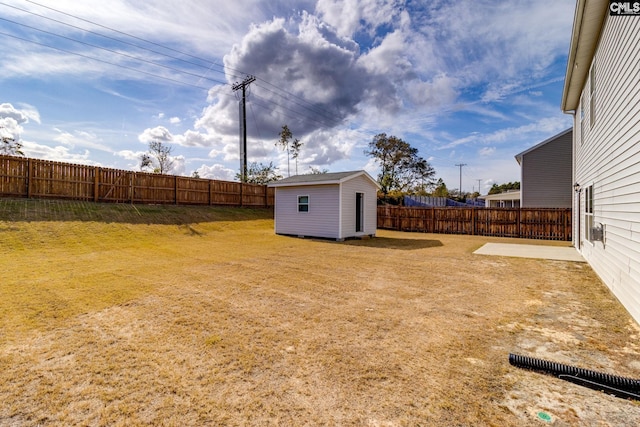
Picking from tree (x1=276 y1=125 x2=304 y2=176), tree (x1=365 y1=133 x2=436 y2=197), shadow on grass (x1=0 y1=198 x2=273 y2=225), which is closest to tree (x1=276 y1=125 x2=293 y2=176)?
tree (x1=276 y1=125 x2=304 y2=176)

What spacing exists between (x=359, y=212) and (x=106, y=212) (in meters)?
A: 11.4

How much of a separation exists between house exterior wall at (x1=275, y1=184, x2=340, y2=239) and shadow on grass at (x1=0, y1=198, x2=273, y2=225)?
13.9 ft

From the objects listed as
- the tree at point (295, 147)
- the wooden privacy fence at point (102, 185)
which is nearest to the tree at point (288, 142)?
the tree at point (295, 147)

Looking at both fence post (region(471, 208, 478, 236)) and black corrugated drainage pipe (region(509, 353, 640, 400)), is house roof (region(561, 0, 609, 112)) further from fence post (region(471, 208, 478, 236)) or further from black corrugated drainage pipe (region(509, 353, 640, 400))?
fence post (region(471, 208, 478, 236))

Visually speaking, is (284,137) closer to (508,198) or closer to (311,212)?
(311,212)

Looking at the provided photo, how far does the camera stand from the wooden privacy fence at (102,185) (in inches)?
449

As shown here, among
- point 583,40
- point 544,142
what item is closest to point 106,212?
point 583,40

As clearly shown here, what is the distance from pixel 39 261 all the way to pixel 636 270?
1102cm

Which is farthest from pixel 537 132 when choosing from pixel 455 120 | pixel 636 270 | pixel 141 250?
pixel 141 250

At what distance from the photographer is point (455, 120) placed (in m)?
21.7

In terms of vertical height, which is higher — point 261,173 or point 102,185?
point 261,173

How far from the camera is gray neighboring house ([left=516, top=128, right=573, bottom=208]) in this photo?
15477mm

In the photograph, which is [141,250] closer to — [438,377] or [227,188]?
[438,377]

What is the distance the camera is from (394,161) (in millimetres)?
28000
